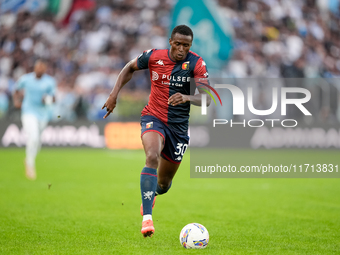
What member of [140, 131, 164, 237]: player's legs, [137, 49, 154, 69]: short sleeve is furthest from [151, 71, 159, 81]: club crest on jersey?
[140, 131, 164, 237]: player's legs

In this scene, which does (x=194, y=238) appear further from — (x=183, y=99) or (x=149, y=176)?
(x=183, y=99)

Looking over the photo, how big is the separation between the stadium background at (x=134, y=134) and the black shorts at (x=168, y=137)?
3.30ft

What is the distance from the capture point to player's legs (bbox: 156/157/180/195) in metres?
6.65

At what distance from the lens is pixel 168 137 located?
20.7ft

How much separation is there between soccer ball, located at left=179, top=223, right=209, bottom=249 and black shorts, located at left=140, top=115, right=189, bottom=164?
131 cm

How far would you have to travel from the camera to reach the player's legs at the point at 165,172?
6.65 m

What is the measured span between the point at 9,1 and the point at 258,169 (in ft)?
50.4

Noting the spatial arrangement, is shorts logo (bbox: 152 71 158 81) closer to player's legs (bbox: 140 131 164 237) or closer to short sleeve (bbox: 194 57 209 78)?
short sleeve (bbox: 194 57 209 78)

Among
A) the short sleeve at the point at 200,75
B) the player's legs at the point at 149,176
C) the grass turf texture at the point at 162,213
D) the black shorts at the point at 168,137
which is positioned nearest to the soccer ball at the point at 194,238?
the grass turf texture at the point at 162,213

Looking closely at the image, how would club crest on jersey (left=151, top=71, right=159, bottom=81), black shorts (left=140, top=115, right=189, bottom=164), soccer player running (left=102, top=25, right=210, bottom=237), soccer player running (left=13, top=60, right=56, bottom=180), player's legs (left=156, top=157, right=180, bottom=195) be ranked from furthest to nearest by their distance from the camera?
soccer player running (left=13, top=60, right=56, bottom=180) → player's legs (left=156, top=157, right=180, bottom=195) → club crest on jersey (left=151, top=71, right=159, bottom=81) → black shorts (left=140, top=115, right=189, bottom=164) → soccer player running (left=102, top=25, right=210, bottom=237)

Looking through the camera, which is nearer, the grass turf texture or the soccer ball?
the soccer ball

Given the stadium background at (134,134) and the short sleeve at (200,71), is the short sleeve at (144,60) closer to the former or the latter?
the short sleeve at (200,71)

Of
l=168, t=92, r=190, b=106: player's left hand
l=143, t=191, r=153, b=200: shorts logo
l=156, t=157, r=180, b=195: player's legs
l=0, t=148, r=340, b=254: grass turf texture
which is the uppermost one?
l=168, t=92, r=190, b=106: player's left hand

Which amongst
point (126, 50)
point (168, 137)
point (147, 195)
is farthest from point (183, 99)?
point (126, 50)
